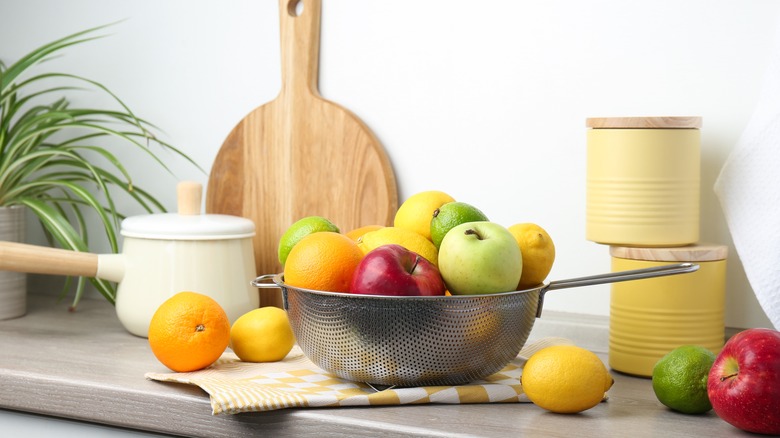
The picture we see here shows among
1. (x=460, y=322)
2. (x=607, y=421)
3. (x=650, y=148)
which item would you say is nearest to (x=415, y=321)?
(x=460, y=322)

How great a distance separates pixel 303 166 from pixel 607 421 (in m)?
0.66

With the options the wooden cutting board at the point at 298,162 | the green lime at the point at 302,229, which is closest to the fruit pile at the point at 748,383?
the green lime at the point at 302,229

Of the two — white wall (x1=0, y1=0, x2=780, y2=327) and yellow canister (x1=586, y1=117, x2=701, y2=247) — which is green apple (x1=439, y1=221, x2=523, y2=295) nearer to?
yellow canister (x1=586, y1=117, x2=701, y2=247)

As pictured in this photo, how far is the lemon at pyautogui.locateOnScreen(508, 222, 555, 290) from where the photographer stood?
917 millimetres

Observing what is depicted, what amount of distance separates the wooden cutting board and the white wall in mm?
37

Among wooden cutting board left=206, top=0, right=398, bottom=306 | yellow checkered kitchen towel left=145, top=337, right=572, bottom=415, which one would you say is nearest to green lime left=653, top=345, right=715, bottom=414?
yellow checkered kitchen towel left=145, top=337, right=572, bottom=415

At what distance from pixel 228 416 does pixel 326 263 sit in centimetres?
18

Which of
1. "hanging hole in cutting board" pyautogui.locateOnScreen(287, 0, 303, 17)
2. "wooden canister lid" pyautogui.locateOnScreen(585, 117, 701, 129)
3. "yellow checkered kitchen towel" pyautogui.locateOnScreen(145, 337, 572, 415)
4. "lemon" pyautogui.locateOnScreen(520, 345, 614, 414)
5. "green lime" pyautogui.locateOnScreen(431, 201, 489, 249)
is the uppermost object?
"hanging hole in cutting board" pyautogui.locateOnScreen(287, 0, 303, 17)

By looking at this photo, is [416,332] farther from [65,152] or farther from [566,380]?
[65,152]

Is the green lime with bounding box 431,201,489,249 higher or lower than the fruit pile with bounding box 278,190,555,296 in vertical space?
higher

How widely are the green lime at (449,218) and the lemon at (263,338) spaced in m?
0.22

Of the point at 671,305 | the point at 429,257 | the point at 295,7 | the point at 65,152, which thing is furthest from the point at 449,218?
the point at 65,152

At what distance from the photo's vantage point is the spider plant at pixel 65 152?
4.32 feet

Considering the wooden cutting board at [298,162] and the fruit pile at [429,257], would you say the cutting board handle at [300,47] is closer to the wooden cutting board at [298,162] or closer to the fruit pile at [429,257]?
the wooden cutting board at [298,162]
